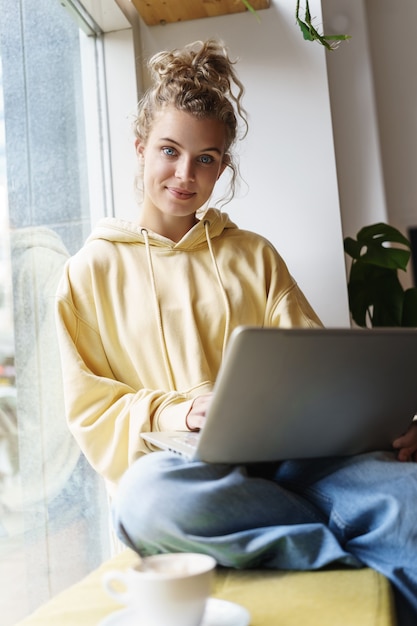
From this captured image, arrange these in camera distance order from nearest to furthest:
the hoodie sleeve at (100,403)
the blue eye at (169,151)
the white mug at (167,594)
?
the white mug at (167,594), the hoodie sleeve at (100,403), the blue eye at (169,151)

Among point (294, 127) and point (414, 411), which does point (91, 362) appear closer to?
point (414, 411)

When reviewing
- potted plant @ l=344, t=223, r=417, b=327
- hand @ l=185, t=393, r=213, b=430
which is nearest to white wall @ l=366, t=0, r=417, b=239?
potted plant @ l=344, t=223, r=417, b=327

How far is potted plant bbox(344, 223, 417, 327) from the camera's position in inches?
86.1

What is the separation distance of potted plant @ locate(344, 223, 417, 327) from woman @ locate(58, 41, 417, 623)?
56cm

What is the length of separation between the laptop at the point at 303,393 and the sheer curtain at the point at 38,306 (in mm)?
517

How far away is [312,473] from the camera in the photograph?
1.14 metres

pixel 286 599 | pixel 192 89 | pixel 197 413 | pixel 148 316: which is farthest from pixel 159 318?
pixel 286 599

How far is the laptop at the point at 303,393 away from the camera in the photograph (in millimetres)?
881

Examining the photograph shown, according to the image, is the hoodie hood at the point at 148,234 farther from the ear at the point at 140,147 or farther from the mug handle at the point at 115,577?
the mug handle at the point at 115,577

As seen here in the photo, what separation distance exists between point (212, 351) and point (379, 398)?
57 cm

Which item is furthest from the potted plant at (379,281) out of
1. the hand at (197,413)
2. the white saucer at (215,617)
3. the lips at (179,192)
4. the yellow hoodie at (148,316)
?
the white saucer at (215,617)

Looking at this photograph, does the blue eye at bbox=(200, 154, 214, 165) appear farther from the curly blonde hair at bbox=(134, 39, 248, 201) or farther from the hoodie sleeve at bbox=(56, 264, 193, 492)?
the hoodie sleeve at bbox=(56, 264, 193, 492)

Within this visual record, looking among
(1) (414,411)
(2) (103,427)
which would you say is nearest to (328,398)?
(1) (414,411)

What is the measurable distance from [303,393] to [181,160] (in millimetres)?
775
